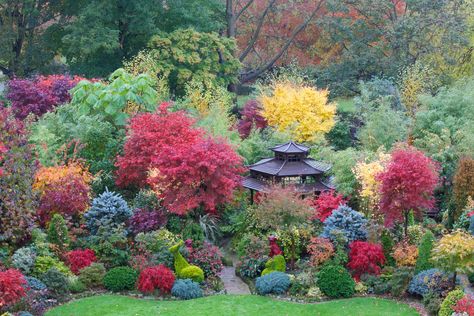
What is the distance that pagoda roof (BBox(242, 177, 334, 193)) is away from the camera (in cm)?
2559

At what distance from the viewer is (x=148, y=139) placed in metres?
26.3

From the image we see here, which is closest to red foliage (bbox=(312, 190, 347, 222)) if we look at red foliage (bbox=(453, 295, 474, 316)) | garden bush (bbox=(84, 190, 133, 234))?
garden bush (bbox=(84, 190, 133, 234))

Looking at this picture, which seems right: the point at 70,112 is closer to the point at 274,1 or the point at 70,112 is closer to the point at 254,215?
the point at 254,215

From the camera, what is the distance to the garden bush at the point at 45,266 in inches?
850

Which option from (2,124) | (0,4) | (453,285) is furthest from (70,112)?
(453,285)

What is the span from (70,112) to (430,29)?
1732 centimetres

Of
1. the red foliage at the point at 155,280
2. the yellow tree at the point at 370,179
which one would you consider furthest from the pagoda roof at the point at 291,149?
the red foliage at the point at 155,280

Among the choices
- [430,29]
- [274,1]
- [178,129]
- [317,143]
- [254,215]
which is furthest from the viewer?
[274,1]

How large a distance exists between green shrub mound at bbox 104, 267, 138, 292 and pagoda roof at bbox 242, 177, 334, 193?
222 inches

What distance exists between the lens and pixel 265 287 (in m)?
21.7

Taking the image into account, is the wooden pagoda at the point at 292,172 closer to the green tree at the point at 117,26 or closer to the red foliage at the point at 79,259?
the red foliage at the point at 79,259

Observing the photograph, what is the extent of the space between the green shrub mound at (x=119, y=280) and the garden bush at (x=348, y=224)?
5993mm

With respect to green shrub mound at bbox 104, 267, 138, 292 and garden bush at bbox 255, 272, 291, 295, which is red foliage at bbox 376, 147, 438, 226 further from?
green shrub mound at bbox 104, 267, 138, 292

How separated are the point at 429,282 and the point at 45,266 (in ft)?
35.0
